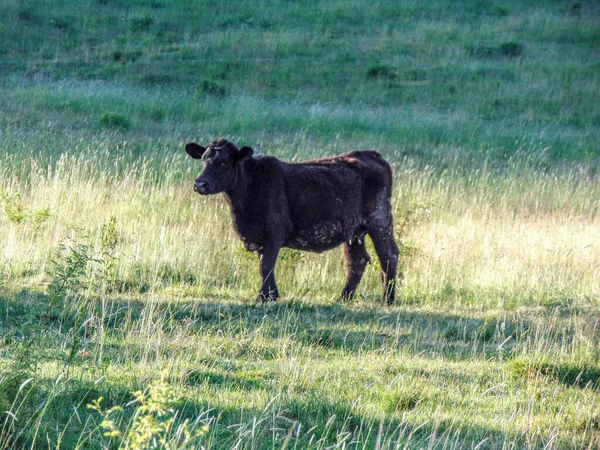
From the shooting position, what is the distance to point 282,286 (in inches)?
410

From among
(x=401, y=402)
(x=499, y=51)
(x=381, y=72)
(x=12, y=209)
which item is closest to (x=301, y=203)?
(x=401, y=402)

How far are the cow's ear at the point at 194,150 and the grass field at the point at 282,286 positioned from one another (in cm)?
112

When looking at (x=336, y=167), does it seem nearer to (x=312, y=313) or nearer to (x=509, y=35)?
(x=312, y=313)

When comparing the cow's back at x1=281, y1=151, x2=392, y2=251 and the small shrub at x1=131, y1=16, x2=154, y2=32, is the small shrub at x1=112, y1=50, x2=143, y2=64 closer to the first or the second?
the small shrub at x1=131, y1=16, x2=154, y2=32

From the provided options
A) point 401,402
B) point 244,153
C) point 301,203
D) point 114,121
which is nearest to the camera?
point 401,402

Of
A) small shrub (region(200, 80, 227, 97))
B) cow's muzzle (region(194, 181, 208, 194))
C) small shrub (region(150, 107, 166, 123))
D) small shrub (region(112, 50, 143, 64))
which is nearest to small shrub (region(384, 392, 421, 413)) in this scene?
cow's muzzle (region(194, 181, 208, 194))

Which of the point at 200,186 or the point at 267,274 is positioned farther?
the point at 267,274

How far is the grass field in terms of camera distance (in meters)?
5.77

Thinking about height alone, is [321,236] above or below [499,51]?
below

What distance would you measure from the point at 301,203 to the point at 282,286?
1.27 metres

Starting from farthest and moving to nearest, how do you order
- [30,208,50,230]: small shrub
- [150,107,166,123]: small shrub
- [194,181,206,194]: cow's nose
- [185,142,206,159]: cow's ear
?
[150,107,166,123]: small shrub
[30,208,50,230]: small shrub
[185,142,206,159]: cow's ear
[194,181,206,194]: cow's nose

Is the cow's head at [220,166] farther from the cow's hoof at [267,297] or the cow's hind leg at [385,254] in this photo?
the cow's hind leg at [385,254]

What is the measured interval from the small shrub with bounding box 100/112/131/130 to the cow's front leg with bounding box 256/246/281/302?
42.2 ft

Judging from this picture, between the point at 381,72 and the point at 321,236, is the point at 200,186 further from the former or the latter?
the point at 381,72
